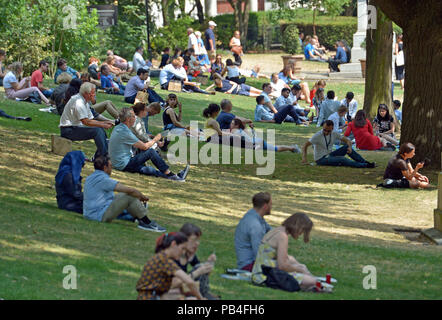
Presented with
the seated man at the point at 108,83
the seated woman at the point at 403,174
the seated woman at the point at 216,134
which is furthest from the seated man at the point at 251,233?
the seated man at the point at 108,83

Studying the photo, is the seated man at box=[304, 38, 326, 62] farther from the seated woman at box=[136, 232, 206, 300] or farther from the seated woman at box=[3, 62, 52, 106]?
the seated woman at box=[136, 232, 206, 300]

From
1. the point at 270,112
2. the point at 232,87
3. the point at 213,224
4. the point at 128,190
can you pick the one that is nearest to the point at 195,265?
the point at 128,190

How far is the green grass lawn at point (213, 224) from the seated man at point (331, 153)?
238 mm

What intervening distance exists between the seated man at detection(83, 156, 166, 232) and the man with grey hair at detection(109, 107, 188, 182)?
4.05 meters

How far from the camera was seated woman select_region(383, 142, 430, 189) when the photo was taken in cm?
1633

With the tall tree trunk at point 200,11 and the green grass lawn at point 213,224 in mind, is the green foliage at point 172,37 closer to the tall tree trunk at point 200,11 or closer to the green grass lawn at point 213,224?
the tall tree trunk at point 200,11

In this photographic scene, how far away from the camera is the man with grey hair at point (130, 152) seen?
1580cm

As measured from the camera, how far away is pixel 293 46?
45250 mm

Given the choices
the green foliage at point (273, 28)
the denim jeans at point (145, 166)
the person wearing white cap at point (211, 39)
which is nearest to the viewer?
the denim jeans at point (145, 166)

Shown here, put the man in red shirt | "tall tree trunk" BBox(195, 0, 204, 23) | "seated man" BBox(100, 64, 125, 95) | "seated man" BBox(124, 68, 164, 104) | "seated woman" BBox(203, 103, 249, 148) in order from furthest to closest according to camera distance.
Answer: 1. "tall tree trunk" BBox(195, 0, 204, 23)
2. "seated man" BBox(100, 64, 125, 95)
3. "seated man" BBox(124, 68, 164, 104)
4. the man in red shirt
5. "seated woman" BBox(203, 103, 249, 148)

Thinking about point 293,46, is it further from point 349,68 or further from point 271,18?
point 349,68

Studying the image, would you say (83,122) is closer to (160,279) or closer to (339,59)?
(160,279)

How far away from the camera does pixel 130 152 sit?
16.1 metres

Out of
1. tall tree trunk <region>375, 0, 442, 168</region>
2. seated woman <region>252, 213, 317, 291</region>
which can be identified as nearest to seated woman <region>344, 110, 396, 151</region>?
tall tree trunk <region>375, 0, 442, 168</region>
